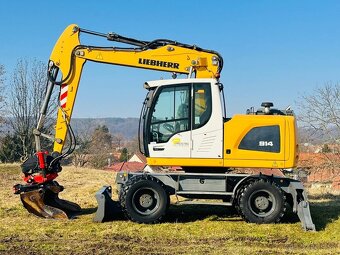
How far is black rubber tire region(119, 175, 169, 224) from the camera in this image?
27.3 ft

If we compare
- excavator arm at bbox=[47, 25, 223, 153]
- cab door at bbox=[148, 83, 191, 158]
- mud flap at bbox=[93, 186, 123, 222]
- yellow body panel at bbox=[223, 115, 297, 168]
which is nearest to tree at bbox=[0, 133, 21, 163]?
excavator arm at bbox=[47, 25, 223, 153]

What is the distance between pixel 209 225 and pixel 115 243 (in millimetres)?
2025

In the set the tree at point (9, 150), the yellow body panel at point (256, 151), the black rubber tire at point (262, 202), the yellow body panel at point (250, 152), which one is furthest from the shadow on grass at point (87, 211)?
the tree at point (9, 150)

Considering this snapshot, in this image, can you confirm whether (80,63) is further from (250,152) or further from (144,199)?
(250,152)

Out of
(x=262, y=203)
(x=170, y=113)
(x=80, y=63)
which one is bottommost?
(x=262, y=203)

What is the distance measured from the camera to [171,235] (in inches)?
293

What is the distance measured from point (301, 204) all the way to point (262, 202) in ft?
2.32

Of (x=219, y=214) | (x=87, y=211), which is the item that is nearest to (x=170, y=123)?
(x=219, y=214)

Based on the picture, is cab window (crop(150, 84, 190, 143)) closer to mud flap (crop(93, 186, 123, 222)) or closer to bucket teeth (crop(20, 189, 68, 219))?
mud flap (crop(93, 186, 123, 222))

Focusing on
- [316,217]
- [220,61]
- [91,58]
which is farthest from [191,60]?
[316,217]

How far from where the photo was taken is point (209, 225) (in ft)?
27.0

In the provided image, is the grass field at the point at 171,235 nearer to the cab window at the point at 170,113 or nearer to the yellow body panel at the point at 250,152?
the yellow body panel at the point at 250,152

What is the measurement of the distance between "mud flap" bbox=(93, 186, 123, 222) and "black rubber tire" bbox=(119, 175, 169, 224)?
304 mm

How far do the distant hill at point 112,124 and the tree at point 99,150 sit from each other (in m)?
1.62
